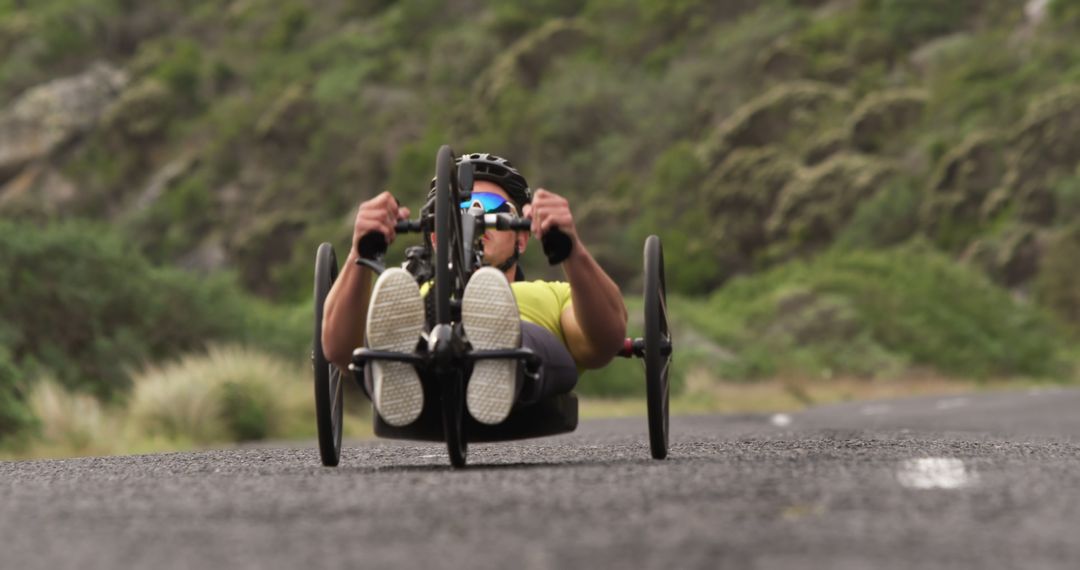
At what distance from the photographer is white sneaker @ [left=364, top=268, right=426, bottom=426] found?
564 centimetres

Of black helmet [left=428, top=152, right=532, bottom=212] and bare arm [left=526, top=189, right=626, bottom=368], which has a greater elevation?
black helmet [left=428, top=152, right=532, bottom=212]

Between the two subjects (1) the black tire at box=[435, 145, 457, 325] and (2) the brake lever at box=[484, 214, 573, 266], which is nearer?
(1) the black tire at box=[435, 145, 457, 325]

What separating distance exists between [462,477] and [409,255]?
124 centimetres

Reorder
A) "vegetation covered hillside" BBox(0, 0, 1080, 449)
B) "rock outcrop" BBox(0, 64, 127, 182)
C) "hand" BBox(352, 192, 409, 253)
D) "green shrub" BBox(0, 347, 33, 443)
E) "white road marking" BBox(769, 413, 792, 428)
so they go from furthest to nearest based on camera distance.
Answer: "rock outcrop" BBox(0, 64, 127, 182) < "vegetation covered hillside" BBox(0, 0, 1080, 449) < "white road marking" BBox(769, 413, 792, 428) < "green shrub" BBox(0, 347, 33, 443) < "hand" BBox(352, 192, 409, 253)

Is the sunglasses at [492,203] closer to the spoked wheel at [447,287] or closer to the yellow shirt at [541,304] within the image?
the yellow shirt at [541,304]

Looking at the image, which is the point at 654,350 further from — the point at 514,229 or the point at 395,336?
the point at 395,336

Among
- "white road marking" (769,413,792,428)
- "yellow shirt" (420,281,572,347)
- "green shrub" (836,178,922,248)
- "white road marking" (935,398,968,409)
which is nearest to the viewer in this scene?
"yellow shirt" (420,281,572,347)

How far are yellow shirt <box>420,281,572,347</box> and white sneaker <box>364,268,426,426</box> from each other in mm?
684

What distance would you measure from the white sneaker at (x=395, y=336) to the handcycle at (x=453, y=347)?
5 cm

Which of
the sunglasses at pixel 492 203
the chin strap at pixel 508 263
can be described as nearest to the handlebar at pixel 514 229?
the sunglasses at pixel 492 203

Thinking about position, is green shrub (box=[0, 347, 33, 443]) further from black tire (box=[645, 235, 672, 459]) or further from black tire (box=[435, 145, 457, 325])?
black tire (box=[435, 145, 457, 325])

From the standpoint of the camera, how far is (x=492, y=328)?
5.67 m

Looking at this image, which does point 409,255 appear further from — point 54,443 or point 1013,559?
point 54,443

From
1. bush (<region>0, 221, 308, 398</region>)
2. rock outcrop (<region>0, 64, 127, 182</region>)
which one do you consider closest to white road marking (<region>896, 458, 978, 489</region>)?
bush (<region>0, 221, 308, 398</region>)
